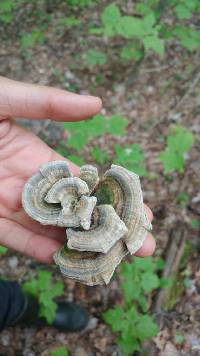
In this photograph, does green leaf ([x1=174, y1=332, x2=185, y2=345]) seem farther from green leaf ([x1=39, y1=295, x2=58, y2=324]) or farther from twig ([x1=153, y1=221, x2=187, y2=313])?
green leaf ([x1=39, y1=295, x2=58, y2=324])

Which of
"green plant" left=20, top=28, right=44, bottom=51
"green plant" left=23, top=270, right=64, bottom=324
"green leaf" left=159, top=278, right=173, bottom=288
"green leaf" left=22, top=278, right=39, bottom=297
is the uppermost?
"green plant" left=20, top=28, right=44, bottom=51

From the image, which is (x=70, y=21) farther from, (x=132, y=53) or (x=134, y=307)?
(x=134, y=307)

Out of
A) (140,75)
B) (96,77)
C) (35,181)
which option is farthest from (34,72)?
(35,181)

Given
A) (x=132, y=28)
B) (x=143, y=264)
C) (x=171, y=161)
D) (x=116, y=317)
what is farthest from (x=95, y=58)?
(x=116, y=317)

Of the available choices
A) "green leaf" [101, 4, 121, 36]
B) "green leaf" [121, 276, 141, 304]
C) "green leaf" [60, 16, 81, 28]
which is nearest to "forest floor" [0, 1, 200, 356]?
"green leaf" [60, 16, 81, 28]

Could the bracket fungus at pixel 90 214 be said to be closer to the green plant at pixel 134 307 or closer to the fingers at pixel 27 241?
the fingers at pixel 27 241

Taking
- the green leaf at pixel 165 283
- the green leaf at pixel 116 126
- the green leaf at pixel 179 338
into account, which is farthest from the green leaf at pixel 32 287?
the green leaf at pixel 116 126
